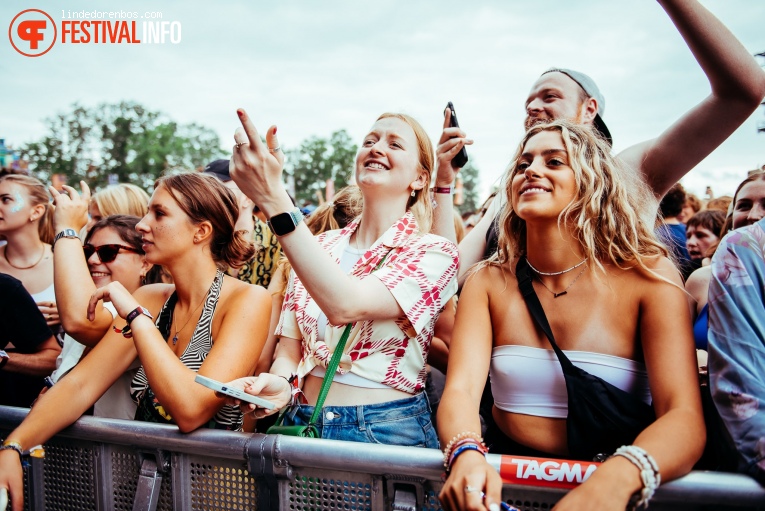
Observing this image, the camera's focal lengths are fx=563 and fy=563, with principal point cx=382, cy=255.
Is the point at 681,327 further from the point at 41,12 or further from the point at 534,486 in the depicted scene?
the point at 41,12

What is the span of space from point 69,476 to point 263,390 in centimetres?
82

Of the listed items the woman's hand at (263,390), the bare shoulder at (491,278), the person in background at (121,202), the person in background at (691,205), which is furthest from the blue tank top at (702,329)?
the person in background at (691,205)

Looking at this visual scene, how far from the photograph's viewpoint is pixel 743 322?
4.99 feet

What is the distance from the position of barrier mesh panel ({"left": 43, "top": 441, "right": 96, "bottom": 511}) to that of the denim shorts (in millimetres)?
720

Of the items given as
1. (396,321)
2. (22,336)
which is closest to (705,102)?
(396,321)

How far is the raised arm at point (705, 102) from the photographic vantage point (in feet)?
6.27

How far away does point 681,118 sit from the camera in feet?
7.47

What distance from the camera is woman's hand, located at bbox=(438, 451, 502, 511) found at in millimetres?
1380

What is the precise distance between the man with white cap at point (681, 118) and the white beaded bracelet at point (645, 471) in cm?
120

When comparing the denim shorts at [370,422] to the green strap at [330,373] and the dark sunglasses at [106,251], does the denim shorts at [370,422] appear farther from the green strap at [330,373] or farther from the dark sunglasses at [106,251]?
the dark sunglasses at [106,251]

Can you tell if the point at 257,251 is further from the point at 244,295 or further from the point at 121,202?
the point at 121,202

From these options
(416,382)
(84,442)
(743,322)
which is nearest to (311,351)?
(416,382)

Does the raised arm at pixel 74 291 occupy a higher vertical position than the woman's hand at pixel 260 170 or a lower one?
lower

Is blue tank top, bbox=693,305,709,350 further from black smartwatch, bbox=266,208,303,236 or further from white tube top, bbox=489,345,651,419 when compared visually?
black smartwatch, bbox=266,208,303,236
